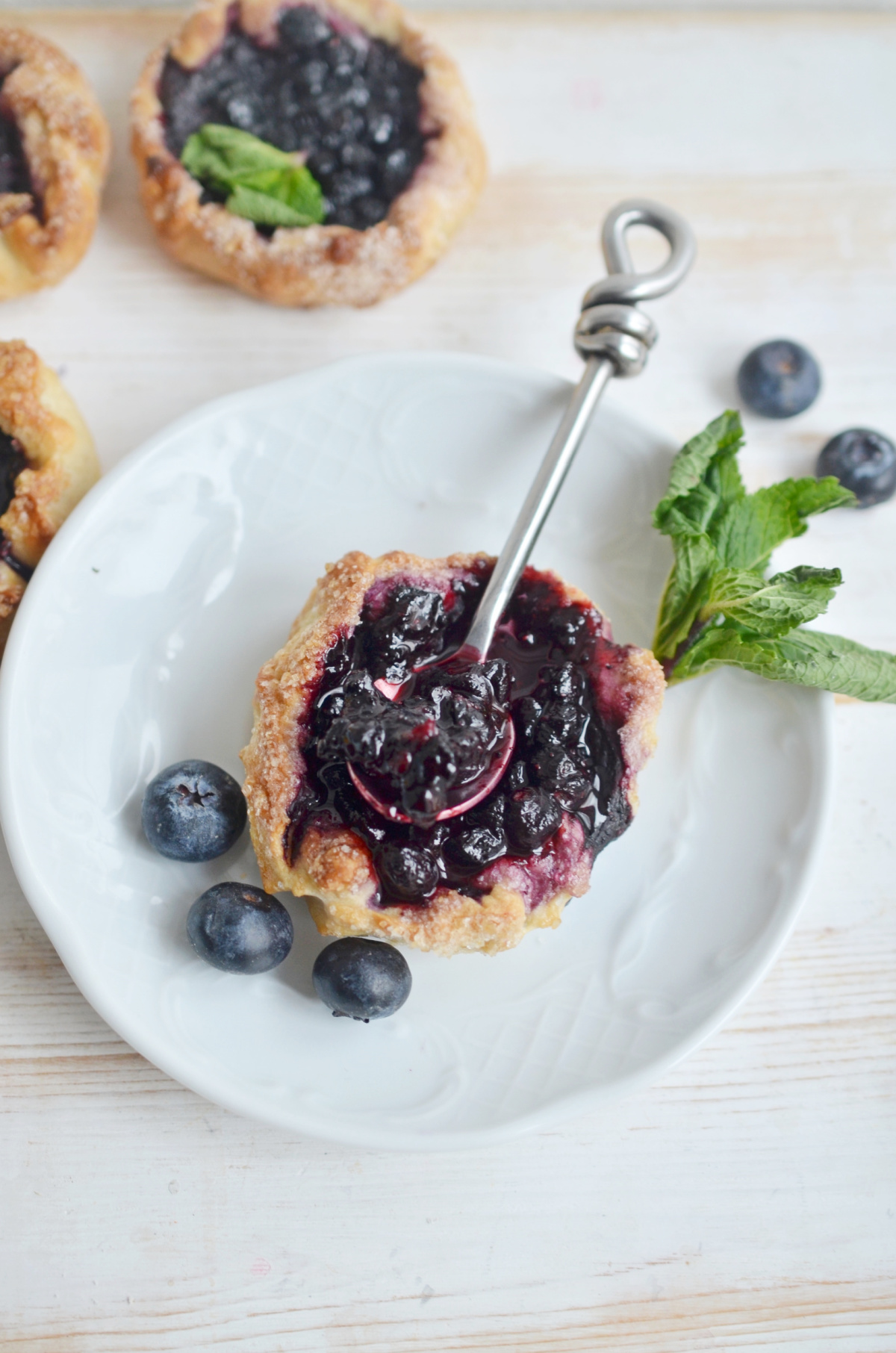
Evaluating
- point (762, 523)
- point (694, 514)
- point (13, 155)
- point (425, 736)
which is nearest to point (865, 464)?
point (762, 523)

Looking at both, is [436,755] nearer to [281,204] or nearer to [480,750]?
[480,750]

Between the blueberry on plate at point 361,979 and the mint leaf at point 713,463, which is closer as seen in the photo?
the blueberry on plate at point 361,979

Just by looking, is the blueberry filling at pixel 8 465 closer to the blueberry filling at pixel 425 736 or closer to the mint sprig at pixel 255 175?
the mint sprig at pixel 255 175

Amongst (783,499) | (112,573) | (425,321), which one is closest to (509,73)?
(425,321)

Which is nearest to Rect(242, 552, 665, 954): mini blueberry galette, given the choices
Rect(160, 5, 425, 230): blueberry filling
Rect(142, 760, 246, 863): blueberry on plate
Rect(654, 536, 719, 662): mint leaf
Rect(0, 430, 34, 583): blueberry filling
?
Rect(142, 760, 246, 863): blueberry on plate

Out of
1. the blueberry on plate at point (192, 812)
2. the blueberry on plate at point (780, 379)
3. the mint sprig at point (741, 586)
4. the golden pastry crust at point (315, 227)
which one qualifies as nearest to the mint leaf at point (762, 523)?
the mint sprig at point (741, 586)

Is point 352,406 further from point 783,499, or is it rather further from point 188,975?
point 188,975

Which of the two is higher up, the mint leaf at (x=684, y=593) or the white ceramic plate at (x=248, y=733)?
the mint leaf at (x=684, y=593)
